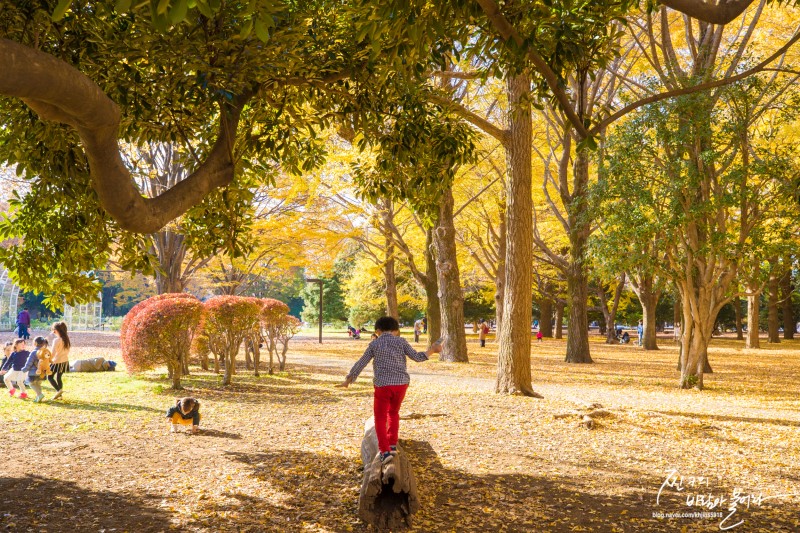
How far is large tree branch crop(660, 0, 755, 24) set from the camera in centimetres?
346

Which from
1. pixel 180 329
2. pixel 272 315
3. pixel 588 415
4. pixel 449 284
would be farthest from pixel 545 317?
pixel 588 415

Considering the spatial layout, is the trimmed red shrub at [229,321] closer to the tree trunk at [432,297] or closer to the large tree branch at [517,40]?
the tree trunk at [432,297]

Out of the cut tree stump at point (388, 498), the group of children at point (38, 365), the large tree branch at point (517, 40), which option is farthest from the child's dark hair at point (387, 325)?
Answer: the group of children at point (38, 365)

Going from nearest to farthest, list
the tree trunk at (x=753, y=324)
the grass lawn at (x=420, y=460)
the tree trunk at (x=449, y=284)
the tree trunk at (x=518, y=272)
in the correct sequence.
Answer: the grass lawn at (x=420, y=460), the tree trunk at (x=518, y=272), the tree trunk at (x=449, y=284), the tree trunk at (x=753, y=324)

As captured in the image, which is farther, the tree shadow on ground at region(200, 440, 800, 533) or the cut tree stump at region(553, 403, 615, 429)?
the cut tree stump at region(553, 403, 615, 429)

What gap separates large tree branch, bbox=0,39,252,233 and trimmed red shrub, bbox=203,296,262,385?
7.40m

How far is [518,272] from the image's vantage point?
10.9 metres

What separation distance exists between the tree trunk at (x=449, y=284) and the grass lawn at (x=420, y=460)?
252 inches

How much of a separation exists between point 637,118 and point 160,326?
999 cm

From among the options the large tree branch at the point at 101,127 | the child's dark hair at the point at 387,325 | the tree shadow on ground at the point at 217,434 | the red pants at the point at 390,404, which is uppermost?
the large tree branch at the point at 101,127

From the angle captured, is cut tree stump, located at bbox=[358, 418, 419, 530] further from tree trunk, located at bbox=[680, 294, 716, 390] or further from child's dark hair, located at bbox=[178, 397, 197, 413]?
tree trunk, located at bbox=[680, 294, 716, 390]

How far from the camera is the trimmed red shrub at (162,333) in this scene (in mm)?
11695

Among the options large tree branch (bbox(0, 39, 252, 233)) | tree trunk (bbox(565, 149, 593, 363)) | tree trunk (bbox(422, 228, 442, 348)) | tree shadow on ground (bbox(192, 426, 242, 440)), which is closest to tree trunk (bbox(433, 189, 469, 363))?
tree trunk (bbox(422, 228, 442, 348))

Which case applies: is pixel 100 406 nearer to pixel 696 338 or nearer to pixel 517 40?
pixel 517 40
